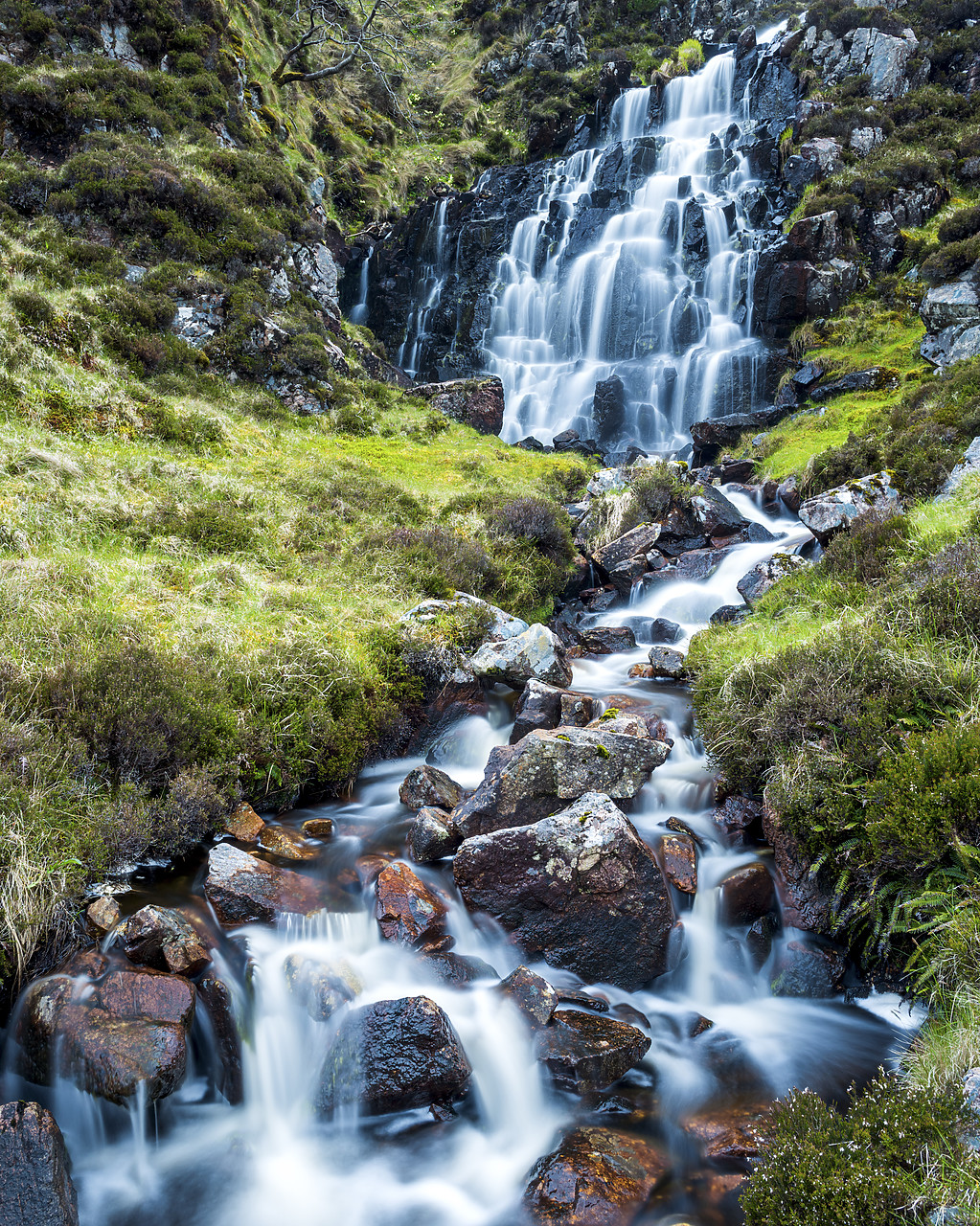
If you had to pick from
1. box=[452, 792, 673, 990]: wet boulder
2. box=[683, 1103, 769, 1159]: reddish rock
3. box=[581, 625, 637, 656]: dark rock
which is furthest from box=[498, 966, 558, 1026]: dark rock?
box=[581, 625, 637, 656]: dark rock

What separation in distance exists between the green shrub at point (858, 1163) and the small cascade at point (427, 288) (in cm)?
2994

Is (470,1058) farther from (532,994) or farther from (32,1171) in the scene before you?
(32,1171)

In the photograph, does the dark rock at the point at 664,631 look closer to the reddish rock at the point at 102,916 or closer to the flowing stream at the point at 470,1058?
the flowing stream at the point at 470,1058

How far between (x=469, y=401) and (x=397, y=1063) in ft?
69.9

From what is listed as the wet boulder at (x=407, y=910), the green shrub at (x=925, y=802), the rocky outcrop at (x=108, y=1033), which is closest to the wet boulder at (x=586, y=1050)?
the wet boulder at (x=407, y=910)

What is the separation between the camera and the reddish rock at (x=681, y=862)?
589 cm

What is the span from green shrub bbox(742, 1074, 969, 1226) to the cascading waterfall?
841 inches

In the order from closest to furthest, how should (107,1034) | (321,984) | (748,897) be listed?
(107,1034)
(321,984)
(748,897)

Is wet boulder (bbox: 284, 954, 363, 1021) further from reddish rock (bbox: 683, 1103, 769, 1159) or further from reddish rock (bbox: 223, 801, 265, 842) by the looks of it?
reddish rock (bbox: 683, 1103, 769, 1159)

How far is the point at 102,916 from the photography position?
15.3 feet

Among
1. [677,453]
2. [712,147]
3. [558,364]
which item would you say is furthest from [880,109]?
[677,453]

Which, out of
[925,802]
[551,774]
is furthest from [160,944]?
[925,802]

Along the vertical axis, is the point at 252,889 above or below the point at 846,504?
below

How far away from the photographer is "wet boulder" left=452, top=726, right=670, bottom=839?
6227 mm
